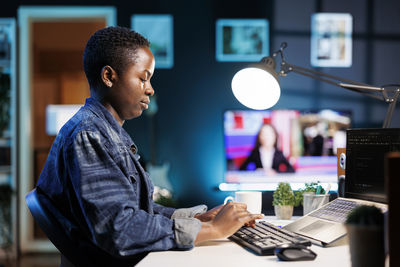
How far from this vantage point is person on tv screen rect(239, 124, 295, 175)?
4.02 metres

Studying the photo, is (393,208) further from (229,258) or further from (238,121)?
(238,121)

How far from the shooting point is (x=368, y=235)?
72 centimetres

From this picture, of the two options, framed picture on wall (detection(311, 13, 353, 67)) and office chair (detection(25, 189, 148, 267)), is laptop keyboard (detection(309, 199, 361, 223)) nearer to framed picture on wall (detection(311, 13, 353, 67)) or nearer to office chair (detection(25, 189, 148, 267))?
office chair (detection(25, 189, 148, 267))

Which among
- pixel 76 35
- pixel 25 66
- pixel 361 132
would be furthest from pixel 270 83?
pixel 76 35

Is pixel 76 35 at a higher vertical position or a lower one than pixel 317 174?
higher

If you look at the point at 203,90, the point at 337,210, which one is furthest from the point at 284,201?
the point at 203,90

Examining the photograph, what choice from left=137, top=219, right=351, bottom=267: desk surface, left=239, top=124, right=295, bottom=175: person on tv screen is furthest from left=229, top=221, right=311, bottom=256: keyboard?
left=239, top=124, right=295, bottom=175: person on tv screen

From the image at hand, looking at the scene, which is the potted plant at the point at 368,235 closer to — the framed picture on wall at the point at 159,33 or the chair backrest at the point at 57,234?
the chair backrest at the point at 57,234

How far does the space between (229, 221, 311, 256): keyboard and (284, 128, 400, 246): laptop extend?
0.09m

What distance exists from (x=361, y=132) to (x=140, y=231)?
728mm

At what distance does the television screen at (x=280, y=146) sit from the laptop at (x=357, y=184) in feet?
8.60

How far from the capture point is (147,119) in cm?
428

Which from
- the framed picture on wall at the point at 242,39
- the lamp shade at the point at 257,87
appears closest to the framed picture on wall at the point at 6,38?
the framed picture on wall at the point at 242,39

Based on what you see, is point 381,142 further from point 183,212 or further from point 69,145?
point 69,145
